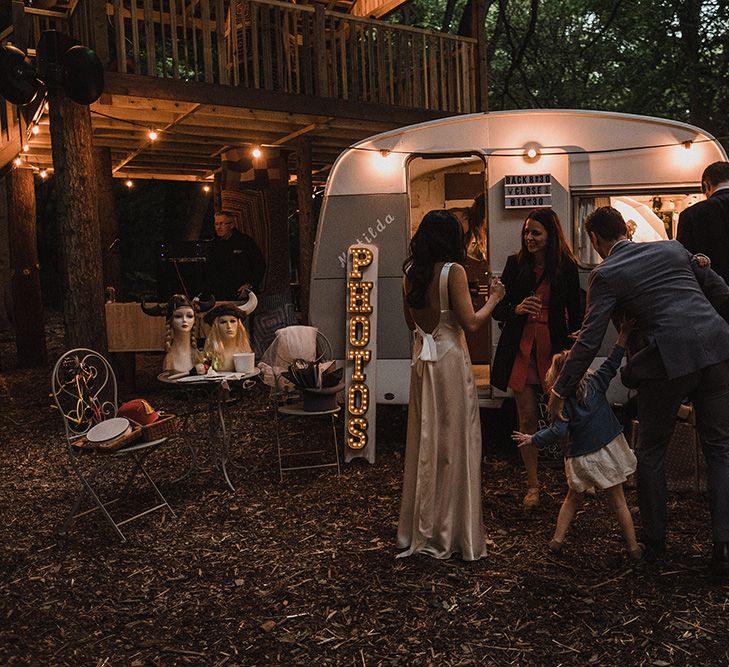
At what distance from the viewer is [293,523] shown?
16.3 ft

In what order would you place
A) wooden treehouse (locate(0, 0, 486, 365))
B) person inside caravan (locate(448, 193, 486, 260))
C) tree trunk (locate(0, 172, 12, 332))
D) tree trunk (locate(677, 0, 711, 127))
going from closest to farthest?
wooden treehouse (locate(0, 0, 486, 365))
person inside caravan (locate(448, 193, 486, 260))
tree trunk (locate(0, 172, 12, 332))
tree trunk (locate(677, 0, 711, 127))

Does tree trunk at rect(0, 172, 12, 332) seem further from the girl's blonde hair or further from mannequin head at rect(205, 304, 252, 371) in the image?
the girl's blonde hair

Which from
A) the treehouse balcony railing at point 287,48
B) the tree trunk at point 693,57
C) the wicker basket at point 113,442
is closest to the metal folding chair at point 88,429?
the wicker basket at point 113,442

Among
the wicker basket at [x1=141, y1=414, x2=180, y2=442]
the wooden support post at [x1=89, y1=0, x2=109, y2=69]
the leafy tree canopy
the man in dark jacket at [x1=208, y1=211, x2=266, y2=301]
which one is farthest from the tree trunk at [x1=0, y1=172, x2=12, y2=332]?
the wicker basket at [x1=141, y1=414, x2=180, y2=442]

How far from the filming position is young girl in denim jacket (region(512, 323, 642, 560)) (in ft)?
13.0

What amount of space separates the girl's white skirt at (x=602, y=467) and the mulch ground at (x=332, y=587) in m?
0.46

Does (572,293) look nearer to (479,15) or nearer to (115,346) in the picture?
(115,346)

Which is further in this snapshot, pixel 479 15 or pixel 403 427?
pixel 479 15

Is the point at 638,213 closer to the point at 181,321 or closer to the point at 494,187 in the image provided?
the point at 494,187

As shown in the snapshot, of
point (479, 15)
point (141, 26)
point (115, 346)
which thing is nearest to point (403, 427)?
point (115, 346)

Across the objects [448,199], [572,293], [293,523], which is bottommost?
[293,523]

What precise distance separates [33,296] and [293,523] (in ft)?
28.4

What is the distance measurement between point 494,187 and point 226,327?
2416 millimetres

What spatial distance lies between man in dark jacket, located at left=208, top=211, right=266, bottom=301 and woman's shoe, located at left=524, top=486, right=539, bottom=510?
5409 mm
